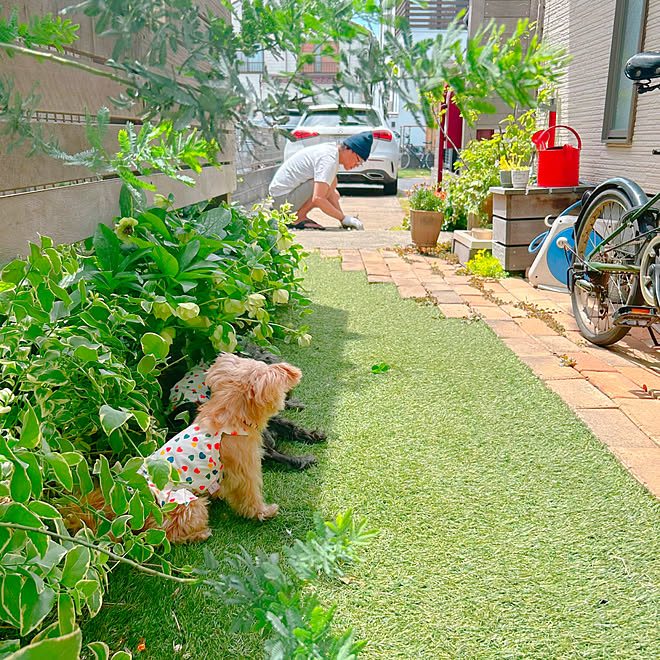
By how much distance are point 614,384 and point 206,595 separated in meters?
2.58

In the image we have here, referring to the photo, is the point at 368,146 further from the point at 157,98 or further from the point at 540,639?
the point at 157,98

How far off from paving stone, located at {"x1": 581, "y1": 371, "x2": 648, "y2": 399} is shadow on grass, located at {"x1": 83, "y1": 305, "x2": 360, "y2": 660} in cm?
143

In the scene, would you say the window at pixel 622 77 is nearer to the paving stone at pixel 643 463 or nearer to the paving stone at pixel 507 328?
the paving stone at pixel 507 328

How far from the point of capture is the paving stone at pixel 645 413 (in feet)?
8.96

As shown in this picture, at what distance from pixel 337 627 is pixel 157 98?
4.46 feet

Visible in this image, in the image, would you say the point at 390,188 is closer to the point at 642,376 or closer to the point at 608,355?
the point at 608,355

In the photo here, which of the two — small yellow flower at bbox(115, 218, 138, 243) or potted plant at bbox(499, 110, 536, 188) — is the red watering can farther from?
small yellow flower at bbox(115, 218, 138, 243)

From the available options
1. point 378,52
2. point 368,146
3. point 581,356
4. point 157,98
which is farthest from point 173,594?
point 368,146

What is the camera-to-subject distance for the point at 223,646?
1.53 meters

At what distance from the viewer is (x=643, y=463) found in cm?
245

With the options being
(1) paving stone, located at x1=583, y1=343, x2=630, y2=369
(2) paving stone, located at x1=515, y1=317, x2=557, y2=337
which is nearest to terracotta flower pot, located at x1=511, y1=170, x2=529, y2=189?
(2) paving stone, located at x1=515, y1=317, x2=557, y2=337

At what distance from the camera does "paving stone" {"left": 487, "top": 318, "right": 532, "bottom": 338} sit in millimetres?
4156

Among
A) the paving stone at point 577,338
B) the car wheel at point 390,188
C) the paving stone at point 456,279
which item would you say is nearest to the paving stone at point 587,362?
the paving stone at point 577,338

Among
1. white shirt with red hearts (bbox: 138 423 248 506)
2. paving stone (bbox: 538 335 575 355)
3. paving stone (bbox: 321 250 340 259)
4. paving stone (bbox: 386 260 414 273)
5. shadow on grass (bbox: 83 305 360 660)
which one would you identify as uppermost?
white shirt with red hearts (bbox: 138 423 248 506)
